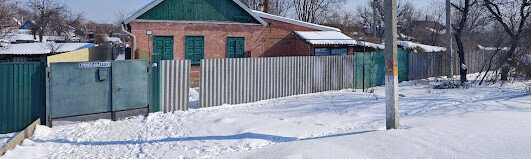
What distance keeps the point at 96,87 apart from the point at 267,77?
4705 millimetres

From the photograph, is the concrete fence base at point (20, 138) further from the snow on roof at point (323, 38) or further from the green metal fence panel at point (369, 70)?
the snow on roof at point (323, 38)

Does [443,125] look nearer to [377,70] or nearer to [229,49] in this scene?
[377,70]

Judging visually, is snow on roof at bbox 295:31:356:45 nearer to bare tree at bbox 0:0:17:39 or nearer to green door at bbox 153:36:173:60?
green door at bbox 153:36:173:60

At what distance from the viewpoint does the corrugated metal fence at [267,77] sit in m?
9.45

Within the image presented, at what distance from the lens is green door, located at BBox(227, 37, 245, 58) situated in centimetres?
1777

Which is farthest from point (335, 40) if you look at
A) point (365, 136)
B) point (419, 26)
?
point (419, 26)

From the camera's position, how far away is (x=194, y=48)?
17000 mm

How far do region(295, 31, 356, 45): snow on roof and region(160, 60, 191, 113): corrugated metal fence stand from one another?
427 inches

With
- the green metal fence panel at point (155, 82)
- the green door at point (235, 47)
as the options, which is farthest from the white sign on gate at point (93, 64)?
the green door at point (235, 47)

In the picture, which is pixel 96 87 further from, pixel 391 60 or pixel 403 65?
pixel 403 65

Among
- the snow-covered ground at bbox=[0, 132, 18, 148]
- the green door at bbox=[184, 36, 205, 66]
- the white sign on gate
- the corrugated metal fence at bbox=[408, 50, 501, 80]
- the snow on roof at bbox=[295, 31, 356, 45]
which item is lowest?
the snow-covered ground at bbox=[0, 132, 18, 148]

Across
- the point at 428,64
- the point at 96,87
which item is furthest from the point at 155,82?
the point at 428,64

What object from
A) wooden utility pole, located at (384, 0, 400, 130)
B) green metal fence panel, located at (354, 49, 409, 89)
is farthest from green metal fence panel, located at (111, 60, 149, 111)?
green metal fence panel, located at (354, 49, 409, 89)

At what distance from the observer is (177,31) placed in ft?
54.4
